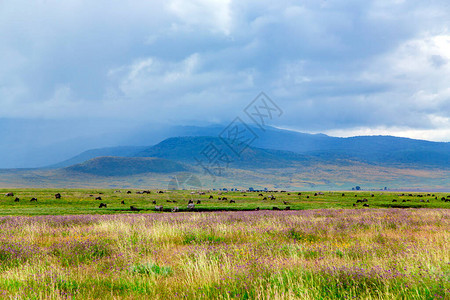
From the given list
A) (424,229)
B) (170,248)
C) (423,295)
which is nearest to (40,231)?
(170,248)

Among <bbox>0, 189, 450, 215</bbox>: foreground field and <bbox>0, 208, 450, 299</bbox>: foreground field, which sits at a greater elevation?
<bbox>0, 208, 450, 299</bbox>: foreground field

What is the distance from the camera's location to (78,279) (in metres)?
6.97

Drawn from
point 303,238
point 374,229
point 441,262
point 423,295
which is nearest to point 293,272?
point 423,295

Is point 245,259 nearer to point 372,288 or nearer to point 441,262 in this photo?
point 372,288

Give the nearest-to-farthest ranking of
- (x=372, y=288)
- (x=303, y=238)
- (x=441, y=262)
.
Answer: (x=372, y=288) → (x=441, y=262) → (x=303, y=238)

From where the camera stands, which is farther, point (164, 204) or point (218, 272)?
point (164, 204)

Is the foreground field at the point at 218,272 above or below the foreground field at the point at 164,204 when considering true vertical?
above

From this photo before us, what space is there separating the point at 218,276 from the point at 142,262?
2923mm

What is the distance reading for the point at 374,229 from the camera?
14938 millimetres

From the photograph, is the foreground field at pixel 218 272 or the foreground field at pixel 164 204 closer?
the foreground field at pixel 218 272

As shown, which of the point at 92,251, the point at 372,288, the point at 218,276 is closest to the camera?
the point at 372,288

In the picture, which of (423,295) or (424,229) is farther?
(424,229)

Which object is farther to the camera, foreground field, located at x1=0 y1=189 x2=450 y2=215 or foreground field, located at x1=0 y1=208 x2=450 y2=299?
foreground field, located at x1=0 y1=189 x2=450 y2=215

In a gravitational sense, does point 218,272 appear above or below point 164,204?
above
